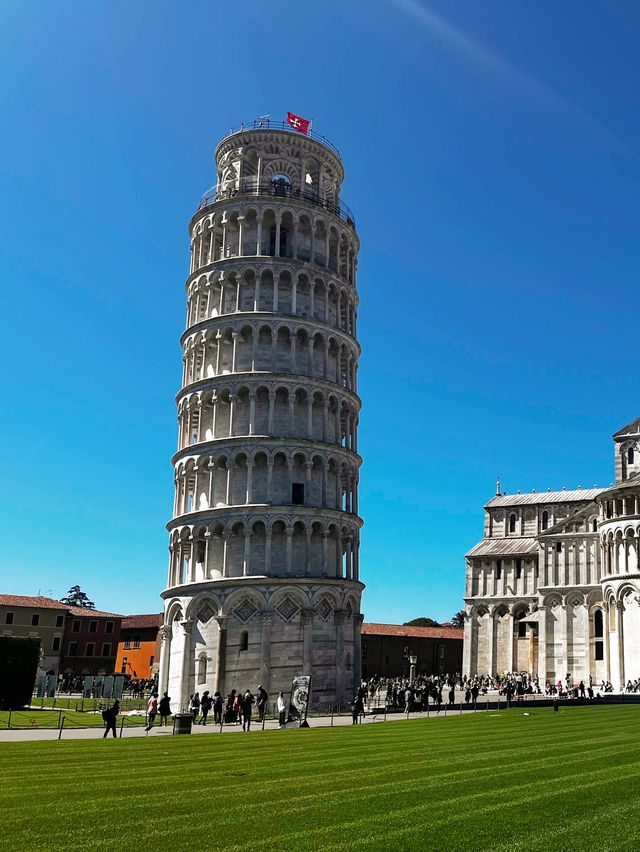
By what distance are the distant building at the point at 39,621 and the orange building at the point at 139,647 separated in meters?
7.47

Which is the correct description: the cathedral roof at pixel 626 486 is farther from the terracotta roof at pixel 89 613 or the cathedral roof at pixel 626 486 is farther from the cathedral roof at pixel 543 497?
the terracotta roof at pixel 89 613

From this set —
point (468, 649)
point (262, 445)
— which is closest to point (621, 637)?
point (468, 649)

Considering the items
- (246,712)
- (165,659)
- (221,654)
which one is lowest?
(246,712)

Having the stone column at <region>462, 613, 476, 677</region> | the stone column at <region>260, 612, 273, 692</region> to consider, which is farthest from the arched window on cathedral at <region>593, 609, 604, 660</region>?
the stone column at <region>260, 612, 273, 692</region>

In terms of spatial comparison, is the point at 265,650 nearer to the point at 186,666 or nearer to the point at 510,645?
the point at 186,666

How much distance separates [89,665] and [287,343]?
6030 centimetres

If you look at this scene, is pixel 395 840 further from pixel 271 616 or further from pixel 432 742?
pixel 271 616

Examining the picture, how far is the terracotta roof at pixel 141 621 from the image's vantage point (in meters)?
105

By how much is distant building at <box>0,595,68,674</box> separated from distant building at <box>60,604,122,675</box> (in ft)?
3.84

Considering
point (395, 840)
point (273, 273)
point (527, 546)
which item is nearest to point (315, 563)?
point (273, 273)

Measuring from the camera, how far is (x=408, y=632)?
367 feet

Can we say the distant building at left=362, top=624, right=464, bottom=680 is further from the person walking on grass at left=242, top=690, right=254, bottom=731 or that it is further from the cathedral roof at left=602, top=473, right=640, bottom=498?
the person walking on grass at left=242, top=690, right=254, bottom=731

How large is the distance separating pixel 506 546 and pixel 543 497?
9.52 m

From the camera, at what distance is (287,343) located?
5753cm
